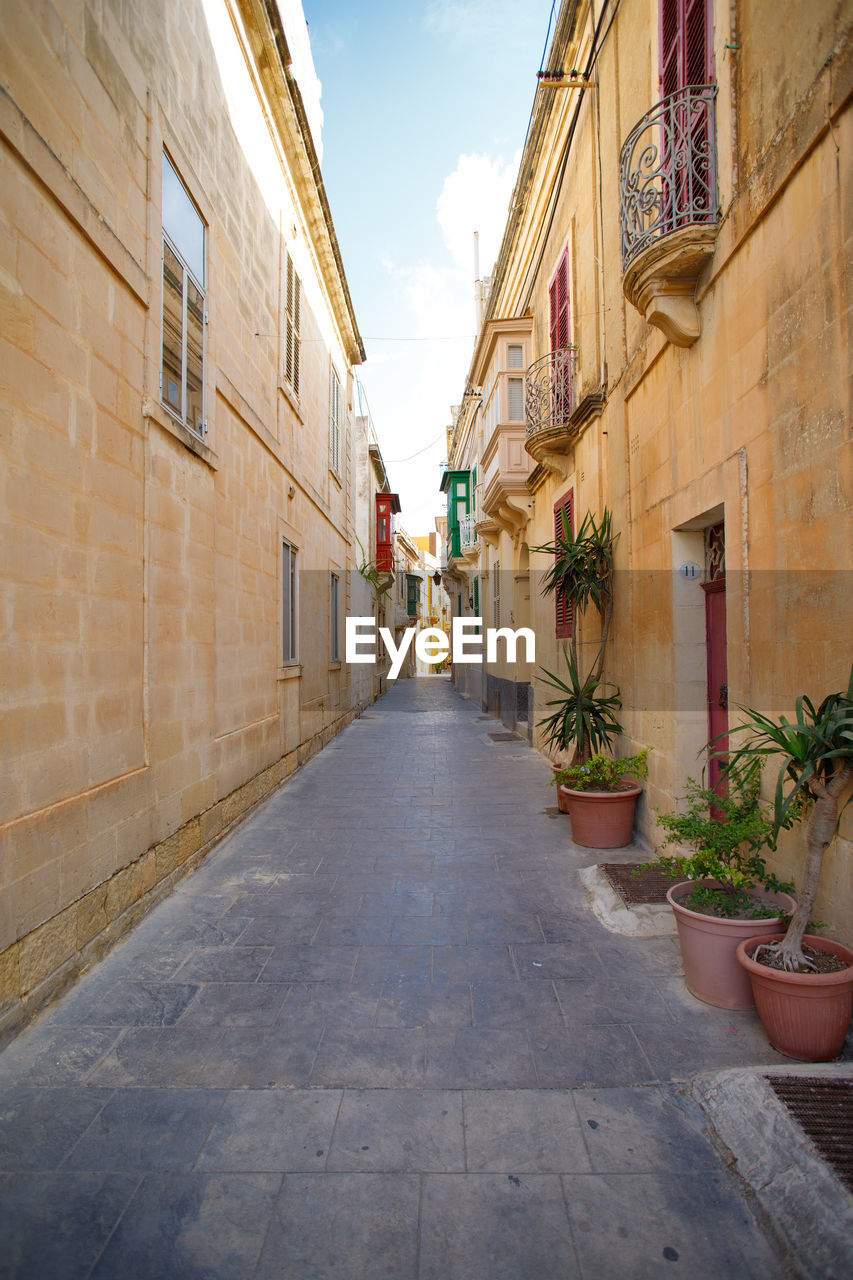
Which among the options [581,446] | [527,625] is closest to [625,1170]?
[581,446]

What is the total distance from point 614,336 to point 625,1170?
6.79 metres

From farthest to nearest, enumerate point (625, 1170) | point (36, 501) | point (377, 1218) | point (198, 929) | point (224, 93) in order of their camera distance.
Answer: point (224, 93), point (198, 929), point (36, 501), point (625, 1170), point (377, 1218)

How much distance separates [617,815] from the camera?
6.06m

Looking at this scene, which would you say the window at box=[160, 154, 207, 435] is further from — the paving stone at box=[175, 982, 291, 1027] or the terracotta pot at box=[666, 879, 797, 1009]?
the terracotta pot at box=[666, 879, 797, 1009]

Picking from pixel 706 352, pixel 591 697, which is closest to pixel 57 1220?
pixel 706 352

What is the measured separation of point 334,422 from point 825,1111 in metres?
13.6

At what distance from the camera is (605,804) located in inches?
237

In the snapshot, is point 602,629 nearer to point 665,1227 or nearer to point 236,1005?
point 236,1005

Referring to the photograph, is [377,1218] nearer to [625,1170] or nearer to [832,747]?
[625,1170]

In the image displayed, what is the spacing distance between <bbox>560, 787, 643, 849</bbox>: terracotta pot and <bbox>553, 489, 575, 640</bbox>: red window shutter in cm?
334

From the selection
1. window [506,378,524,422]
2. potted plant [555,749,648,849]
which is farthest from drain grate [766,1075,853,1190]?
window [506,378,524,422]

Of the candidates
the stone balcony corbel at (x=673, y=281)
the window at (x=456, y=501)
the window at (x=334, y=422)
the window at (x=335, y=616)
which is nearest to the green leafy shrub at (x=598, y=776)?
the stone balcony corbel at (x=673, y=281)

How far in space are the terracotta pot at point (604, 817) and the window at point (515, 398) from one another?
8.16 m

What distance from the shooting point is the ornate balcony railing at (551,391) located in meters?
8.80
